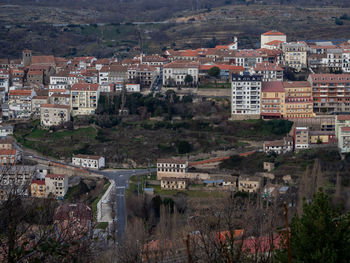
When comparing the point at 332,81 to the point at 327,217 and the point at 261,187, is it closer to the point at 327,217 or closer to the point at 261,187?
the point at 261,187

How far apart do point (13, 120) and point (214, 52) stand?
987cm

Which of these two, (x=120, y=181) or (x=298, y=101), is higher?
(x=298, y=101)

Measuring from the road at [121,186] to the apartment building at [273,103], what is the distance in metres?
5.41

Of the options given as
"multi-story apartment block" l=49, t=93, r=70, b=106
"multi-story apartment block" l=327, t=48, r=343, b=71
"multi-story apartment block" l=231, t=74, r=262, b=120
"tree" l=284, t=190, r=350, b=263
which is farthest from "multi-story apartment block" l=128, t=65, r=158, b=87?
"tree" l=284, t=190, r=350, b=263

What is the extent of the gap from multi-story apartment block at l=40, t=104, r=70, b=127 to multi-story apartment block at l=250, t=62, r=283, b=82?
7.68 m

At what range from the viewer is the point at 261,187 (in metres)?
20.4

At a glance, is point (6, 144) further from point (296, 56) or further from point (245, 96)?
point (296, 56)

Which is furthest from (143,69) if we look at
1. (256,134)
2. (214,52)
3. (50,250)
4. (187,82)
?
(50,250)

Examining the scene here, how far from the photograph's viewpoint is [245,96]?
25922 millimetres

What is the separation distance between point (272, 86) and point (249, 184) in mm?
6536

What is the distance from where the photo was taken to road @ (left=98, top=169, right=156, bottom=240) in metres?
18.1

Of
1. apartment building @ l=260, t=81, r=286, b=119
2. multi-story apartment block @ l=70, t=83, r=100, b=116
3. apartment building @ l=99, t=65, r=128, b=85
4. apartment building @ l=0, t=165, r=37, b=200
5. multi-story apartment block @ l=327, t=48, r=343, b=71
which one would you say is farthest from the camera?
multi-story apartment block @ l=327, t=48, r=343, b=71

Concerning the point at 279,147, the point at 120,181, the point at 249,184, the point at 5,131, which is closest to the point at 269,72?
the point at 279,147

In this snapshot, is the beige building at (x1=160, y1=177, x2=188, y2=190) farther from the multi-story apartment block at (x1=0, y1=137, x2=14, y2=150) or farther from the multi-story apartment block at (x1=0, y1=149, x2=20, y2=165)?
the multi-story apartment block at (x1=0, y1=137, x2=14, y2=150)
